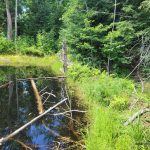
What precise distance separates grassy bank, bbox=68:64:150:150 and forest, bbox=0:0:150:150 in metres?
0.02

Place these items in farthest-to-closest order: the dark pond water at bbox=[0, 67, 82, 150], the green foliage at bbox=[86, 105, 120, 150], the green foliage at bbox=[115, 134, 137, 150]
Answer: the dark pond water at bbox=[0, 67, 82, 150] → the green foliage at bbox=[86, 105, 120, 150] → the green foliage at bbox=[115, 134, 137, 150]

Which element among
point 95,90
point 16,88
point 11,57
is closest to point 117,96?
point 95,90

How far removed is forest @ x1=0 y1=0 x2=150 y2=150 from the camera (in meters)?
7.67

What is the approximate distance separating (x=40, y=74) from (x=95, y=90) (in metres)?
8.79

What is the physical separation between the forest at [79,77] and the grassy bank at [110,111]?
21 millimetres

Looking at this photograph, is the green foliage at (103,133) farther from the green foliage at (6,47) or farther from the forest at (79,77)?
the green foliage at (6,47)

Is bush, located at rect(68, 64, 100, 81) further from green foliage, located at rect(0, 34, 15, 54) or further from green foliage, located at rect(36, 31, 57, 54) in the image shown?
green foliage, located at rect(0, 34, 15, 54)

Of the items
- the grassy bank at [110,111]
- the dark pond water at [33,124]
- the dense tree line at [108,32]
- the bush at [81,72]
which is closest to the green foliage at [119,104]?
the grassy bank at [110,111]

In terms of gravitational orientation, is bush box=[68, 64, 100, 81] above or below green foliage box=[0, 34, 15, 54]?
below

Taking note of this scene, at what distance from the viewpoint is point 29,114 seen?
10555mm

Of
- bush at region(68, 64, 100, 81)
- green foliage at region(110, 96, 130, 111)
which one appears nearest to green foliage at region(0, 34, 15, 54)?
bush at region(68, 64, 100, 81)

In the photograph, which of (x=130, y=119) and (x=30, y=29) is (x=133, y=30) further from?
(x=30, y=29)

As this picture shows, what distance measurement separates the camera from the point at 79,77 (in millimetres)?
15922

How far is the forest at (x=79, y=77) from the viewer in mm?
7668
